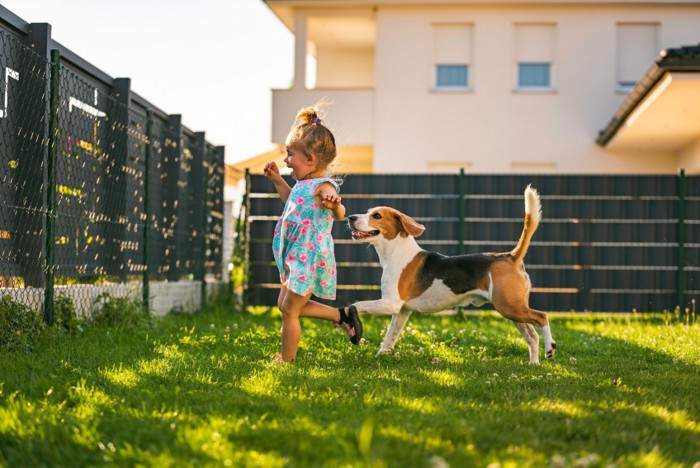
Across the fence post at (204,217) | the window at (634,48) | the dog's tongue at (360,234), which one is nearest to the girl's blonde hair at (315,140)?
the dog's tongue at (360,234)

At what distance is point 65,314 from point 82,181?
1.33 m

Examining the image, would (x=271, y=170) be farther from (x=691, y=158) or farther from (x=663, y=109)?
→ (x=691, y=158)

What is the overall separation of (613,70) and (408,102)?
441cm

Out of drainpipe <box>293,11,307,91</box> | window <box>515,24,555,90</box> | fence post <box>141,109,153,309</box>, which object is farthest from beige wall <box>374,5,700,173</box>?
fence post <box>141,109,153,309</box>

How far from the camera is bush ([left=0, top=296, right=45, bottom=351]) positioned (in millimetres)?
6250

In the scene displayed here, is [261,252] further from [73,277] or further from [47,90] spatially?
[47,90]

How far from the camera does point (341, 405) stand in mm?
4258

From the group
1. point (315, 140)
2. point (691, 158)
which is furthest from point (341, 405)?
point (691, 158)

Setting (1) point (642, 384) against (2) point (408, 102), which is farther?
(2) point (408, 102)

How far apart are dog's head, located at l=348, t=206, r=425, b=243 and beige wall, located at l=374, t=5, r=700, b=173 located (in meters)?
12.2

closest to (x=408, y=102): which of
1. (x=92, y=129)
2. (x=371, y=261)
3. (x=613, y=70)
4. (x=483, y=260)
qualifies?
(x=613, y=70)

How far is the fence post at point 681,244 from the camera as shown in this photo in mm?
12117

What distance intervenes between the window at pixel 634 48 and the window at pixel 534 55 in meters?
1.45

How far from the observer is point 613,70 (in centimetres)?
1891
